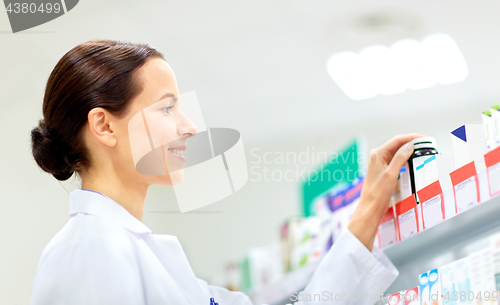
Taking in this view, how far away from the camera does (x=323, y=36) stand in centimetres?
356

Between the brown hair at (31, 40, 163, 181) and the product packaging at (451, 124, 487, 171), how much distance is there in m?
0.82

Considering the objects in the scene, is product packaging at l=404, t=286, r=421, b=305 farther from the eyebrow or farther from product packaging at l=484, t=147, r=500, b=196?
the eyebrow

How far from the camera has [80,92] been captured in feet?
4.04

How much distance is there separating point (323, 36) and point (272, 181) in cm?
240

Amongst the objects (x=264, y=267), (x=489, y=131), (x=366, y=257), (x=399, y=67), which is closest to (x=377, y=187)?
(x=366, y=257)

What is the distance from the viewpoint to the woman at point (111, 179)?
3.46 ft

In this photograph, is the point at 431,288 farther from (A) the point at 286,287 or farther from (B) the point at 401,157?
(A) the point at 286,287

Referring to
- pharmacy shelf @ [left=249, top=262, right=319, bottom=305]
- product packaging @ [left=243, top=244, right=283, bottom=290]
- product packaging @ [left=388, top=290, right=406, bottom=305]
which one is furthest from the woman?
product packaging @ [left=243, top=244, right=283, bottom=290]

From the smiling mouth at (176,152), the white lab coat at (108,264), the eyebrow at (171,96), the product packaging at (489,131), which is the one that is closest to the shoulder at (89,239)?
the white lab coat at (108,264)

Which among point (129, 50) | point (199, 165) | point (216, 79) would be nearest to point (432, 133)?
point (216, 79)

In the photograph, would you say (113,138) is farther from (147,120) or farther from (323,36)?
(323,36)

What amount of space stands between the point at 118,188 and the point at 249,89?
9.98 feet

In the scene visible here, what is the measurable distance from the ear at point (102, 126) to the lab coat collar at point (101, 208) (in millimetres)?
139

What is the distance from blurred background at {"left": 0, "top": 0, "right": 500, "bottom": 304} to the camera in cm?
198
